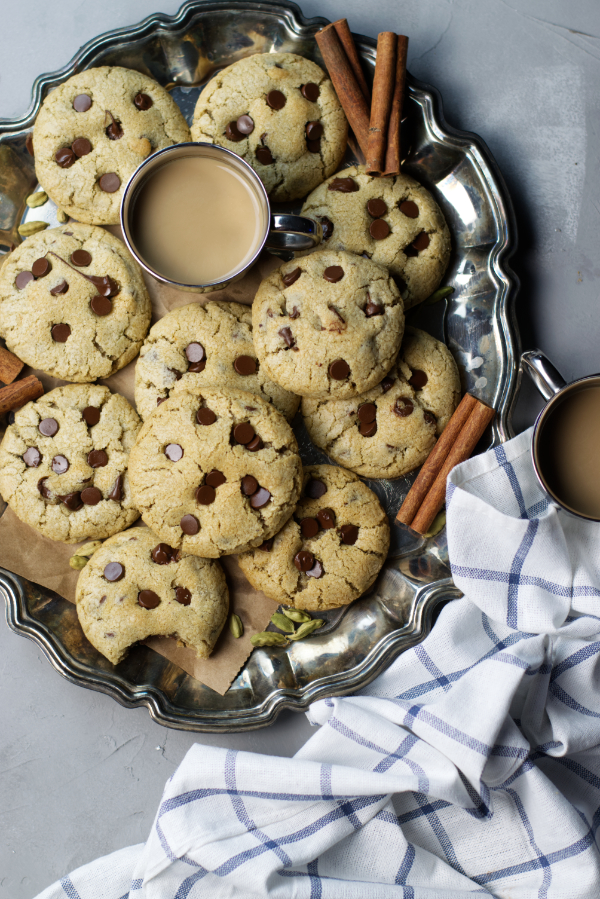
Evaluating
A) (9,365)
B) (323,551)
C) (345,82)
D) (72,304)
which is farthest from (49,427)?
(345,82)

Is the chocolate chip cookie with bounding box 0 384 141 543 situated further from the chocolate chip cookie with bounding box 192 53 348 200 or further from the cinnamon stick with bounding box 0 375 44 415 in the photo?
the chocolate chip cookie with bounding box 192 53 348 200

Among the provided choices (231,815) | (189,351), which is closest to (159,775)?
(231,815)

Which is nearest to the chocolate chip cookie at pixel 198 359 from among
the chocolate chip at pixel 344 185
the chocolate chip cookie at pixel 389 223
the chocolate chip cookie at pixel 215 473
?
the chocolate chip cookie at pixel 215 473

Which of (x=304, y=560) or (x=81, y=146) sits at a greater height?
(x=81, y=146)

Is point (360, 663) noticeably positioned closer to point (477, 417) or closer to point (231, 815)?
point (231, 815)

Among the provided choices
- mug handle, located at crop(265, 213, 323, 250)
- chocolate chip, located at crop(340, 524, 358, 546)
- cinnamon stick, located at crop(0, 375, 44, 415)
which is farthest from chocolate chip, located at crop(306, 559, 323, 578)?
cinnamon stick, located at crop(0, 375, 44, 415)

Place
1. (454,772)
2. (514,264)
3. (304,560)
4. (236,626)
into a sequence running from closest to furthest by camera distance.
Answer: (454,772) < (304,560) < (236,626) < (514,264)

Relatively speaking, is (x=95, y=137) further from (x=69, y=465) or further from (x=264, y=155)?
(x=69, y=465)

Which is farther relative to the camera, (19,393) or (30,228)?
(30,228)
